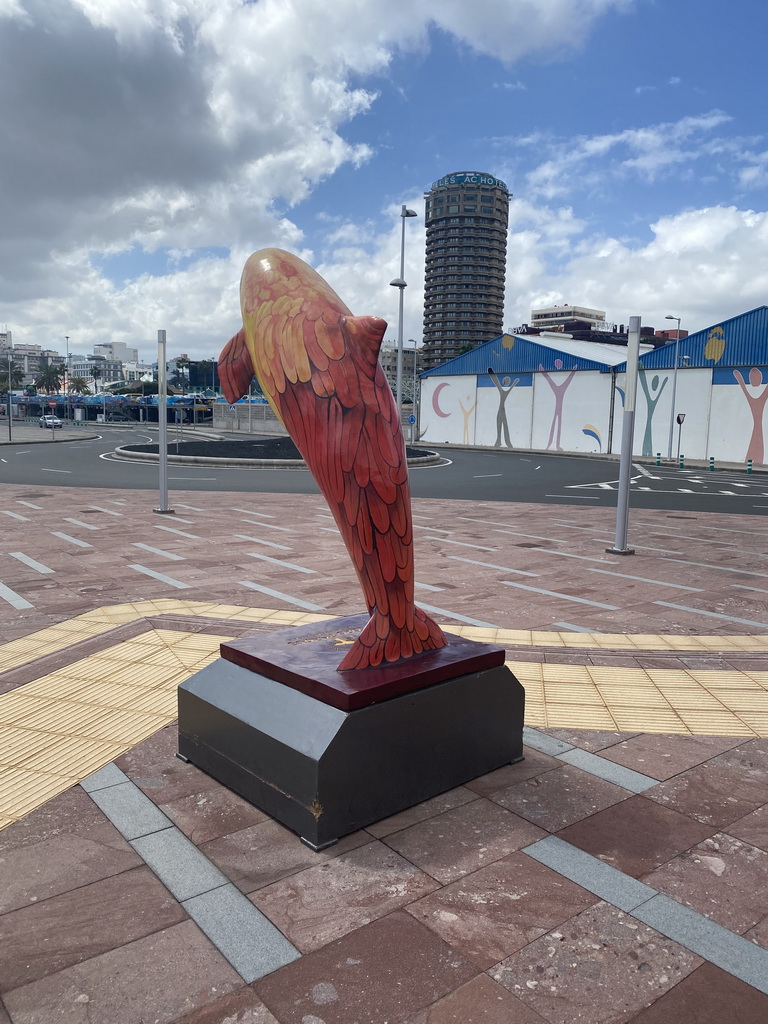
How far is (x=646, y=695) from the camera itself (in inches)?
227

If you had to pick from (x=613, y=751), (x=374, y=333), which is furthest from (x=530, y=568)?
(x=374, y=333)

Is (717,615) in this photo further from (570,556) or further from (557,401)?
(557,401)

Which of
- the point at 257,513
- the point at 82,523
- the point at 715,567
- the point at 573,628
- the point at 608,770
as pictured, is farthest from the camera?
the point at 257,513

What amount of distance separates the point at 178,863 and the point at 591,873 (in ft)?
6.25

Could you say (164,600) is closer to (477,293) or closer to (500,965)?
(500,965)

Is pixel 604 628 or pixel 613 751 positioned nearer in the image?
pixel 613 751

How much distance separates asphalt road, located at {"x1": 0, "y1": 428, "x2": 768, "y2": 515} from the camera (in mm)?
19969

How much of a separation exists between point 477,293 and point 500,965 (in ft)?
368

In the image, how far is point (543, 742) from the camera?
4.98 metres

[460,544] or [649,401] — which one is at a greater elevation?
[649,401]

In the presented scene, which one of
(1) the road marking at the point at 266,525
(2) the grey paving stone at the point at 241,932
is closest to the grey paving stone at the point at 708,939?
(2) the grey paving stone at the point at 241,932

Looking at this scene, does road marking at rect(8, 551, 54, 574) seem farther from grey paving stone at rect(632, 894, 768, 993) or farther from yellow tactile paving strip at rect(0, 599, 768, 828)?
grey paving stone at rect(632, 894, 768, 993)

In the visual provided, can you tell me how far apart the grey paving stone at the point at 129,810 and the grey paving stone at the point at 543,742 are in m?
2.30

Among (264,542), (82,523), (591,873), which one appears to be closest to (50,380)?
(82,523)
